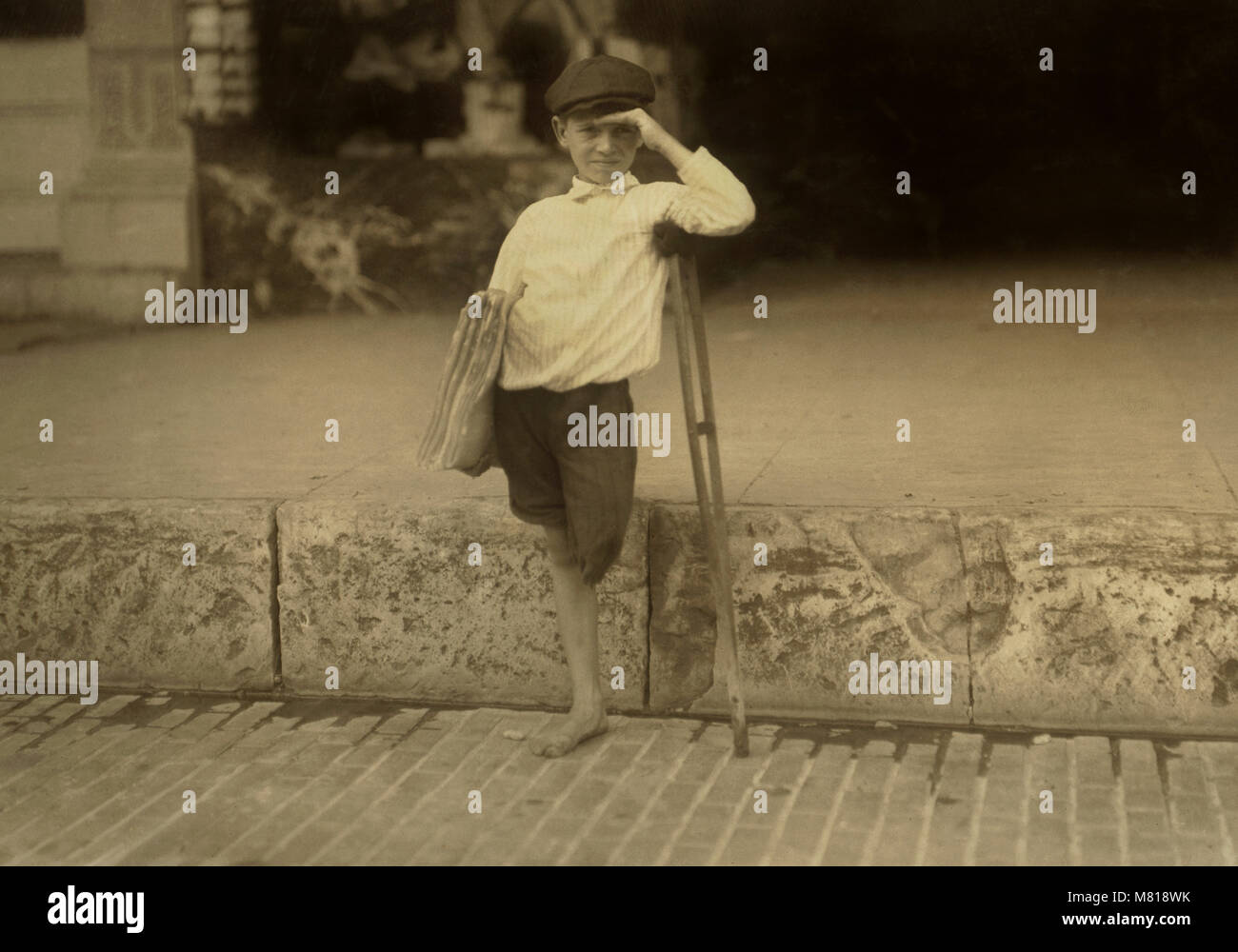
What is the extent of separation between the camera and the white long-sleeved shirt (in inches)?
176

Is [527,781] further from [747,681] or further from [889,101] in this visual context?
[889,101]

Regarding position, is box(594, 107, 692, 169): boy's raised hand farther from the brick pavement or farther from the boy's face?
the brick pavement

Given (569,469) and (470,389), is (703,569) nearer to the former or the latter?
(569,469)

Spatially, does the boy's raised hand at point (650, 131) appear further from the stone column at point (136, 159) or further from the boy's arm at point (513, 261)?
the stone column at point (136, 159)

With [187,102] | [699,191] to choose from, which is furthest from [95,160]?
[699,191]

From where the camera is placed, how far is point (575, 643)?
4812mm

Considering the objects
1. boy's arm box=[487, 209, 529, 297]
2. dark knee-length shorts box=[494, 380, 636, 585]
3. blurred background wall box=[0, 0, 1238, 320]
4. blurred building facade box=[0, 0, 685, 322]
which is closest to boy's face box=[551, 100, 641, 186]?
boy's arm box=[487, 209, 529, 297]

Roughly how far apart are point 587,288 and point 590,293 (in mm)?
18

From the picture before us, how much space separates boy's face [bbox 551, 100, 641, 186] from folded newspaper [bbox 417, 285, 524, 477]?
0.37 meters

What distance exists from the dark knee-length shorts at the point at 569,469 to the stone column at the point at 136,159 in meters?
6.42

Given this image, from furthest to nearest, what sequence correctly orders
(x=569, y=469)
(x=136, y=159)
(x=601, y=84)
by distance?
(x=136, y=159)
(x=569, y=469)
(x=601, y=84)

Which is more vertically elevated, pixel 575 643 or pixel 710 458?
pixel 710 458

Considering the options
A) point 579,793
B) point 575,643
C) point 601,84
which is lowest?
point 579,793

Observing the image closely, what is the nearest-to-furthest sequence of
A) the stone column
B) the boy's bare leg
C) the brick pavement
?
1. the brick pavement
2. the boy's bare leg
3. the stone column
